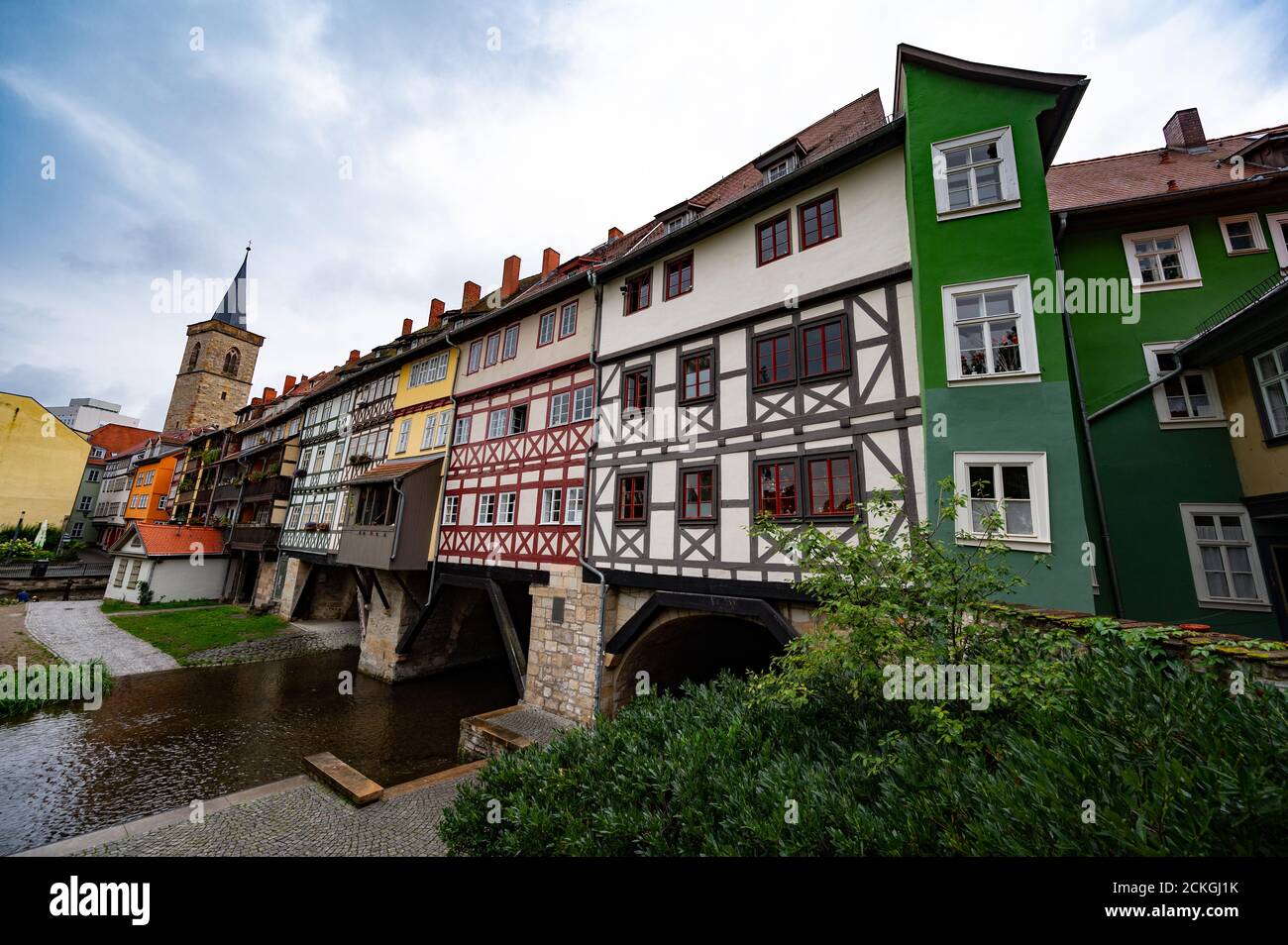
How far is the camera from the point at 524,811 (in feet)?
14.8

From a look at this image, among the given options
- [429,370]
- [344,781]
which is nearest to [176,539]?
[429,370]

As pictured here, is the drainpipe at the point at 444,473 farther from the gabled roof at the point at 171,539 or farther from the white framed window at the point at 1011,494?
the gabled roof at the point at 171,539

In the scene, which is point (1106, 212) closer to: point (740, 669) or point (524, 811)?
point (740, 669)

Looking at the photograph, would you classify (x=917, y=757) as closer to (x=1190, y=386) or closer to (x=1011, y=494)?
(x=1011, y=494)

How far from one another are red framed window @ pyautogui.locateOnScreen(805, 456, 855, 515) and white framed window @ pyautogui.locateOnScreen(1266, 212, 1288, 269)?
10.1 meters

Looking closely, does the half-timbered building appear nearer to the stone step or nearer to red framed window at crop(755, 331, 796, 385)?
red framed window at crop(755, 331, 796, 385)

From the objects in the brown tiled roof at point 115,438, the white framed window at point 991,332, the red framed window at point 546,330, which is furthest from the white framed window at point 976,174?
the brown tiled roof at point 115,438

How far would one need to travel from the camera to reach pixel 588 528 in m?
12.4

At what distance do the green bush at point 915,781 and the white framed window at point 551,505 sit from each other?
8.24 meters

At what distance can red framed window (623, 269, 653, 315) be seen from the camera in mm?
12508

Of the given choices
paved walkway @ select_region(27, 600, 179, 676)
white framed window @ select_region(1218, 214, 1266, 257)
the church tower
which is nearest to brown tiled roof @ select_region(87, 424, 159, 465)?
the church tower

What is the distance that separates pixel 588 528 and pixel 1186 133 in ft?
64.9
